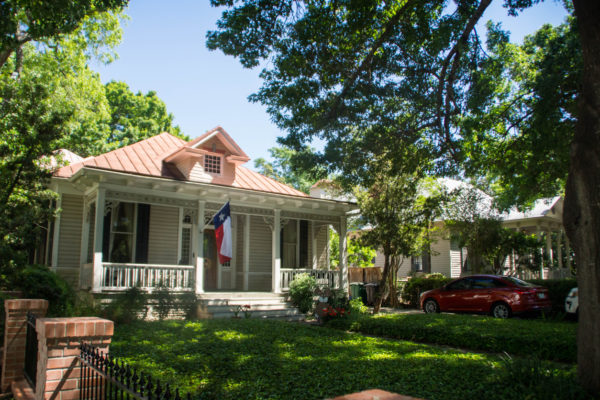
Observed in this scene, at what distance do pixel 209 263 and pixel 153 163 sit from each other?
4.78 m

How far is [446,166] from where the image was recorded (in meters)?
13.9

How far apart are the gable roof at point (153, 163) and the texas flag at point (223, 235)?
241 centimetres

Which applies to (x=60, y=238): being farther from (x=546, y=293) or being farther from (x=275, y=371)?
(x=546, y=293)

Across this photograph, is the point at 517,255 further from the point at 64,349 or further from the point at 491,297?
the point at 64,349

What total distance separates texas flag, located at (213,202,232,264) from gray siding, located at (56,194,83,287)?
5.24 metres

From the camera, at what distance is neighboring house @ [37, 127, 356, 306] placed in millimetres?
14086

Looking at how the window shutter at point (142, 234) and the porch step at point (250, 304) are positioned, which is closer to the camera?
the porch step at point (250, 304)

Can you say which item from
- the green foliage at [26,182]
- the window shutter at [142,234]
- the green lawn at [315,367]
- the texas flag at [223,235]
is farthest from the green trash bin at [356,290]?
Result: the green foliage at [26,182]

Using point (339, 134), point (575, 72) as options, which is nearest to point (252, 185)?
point (339, 134)

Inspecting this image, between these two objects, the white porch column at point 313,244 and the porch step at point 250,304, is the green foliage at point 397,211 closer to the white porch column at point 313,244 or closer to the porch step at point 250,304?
the porch step at point 250,304

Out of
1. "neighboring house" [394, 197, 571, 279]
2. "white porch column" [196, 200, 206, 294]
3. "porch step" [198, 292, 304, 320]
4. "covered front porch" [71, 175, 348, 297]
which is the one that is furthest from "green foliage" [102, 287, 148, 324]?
"neighboring house" [394, 197, 571, 279]

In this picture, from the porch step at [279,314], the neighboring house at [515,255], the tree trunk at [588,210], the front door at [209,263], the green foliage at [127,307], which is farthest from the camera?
the neighboring house at [515,255]

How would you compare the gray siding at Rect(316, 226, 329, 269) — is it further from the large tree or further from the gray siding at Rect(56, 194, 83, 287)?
the gray siding at Rect(56, 194, 83, 287)

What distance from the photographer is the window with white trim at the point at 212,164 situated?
17.2 metres
